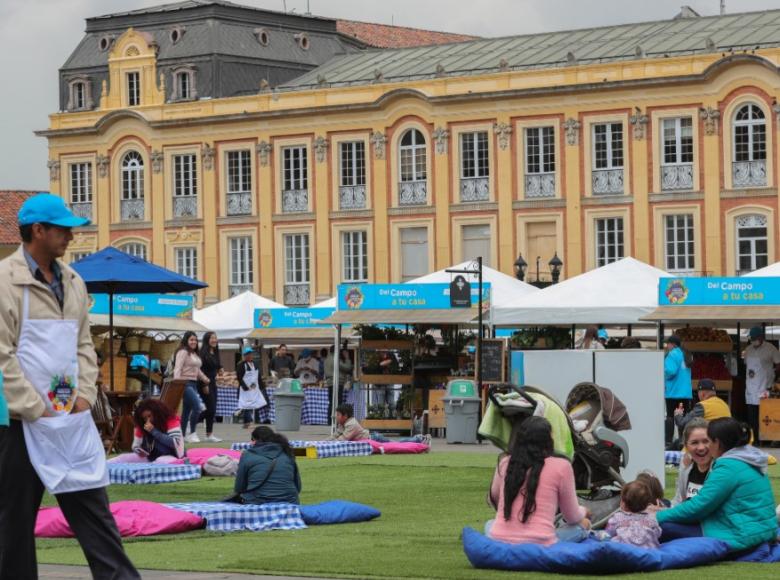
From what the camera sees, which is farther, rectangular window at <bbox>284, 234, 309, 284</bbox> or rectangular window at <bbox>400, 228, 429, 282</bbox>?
rectangular window at <bbox>284, 234, 309, 284</bbox>

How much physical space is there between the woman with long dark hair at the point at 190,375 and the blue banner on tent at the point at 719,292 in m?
7.00

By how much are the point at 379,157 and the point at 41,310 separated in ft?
163

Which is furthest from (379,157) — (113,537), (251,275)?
(113,537)

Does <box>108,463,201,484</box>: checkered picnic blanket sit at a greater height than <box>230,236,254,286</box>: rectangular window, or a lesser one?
lesser

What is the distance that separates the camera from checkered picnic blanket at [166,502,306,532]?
14.0 m

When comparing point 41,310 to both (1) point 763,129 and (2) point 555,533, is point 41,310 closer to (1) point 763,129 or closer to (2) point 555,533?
(2) point 555,533

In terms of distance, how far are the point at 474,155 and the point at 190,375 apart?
3002 cm

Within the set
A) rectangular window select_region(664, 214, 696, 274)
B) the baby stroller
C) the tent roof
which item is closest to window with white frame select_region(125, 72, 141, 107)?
rectangular window select_region(664, 214, 696, 274)

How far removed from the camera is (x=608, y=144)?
5400cm

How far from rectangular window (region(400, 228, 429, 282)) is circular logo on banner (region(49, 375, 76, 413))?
4900 centimetres

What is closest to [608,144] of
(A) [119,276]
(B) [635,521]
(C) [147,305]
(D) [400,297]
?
(C) [147,305]

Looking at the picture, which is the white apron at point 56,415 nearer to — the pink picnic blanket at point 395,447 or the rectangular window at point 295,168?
the pink picnic blanket at point 395,447

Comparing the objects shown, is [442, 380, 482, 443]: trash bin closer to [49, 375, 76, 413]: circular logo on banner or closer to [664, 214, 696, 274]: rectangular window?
[49, 375, 76, 413]: circular logo on banner

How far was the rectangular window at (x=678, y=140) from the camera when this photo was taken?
173 feet
